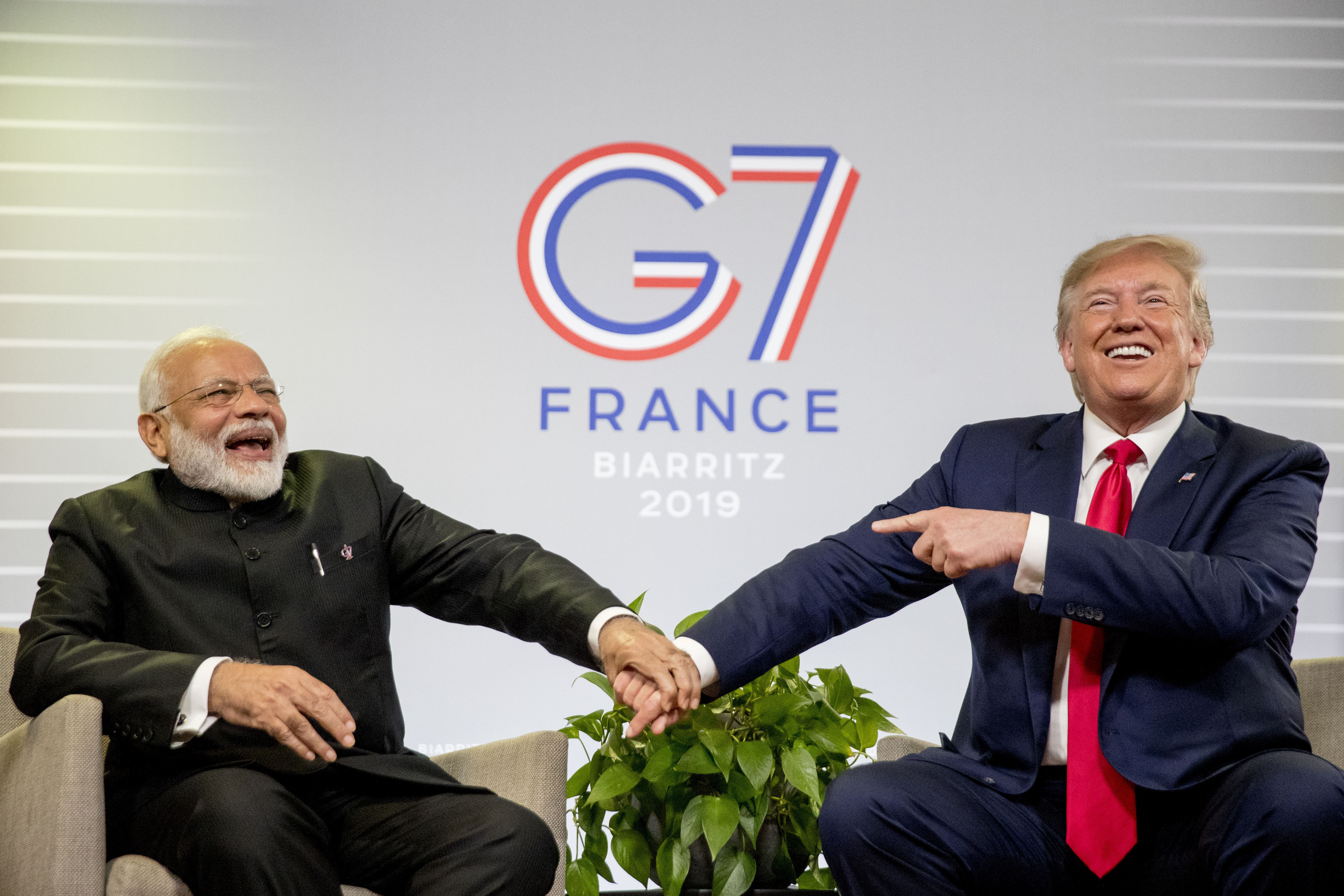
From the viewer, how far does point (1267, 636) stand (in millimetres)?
2121

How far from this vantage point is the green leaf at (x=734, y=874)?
2.56 metres

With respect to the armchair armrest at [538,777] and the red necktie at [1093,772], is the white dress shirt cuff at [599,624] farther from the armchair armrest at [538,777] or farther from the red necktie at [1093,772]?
the red necktie at [1093,772]

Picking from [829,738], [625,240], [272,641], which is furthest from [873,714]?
[625,240]

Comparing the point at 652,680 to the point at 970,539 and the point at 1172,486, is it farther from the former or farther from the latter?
the point at 1172,486

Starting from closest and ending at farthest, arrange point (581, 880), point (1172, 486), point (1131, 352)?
point (1172, 486)
point (1131, 352)
point (581, 880)

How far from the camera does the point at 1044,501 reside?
2.25 metres

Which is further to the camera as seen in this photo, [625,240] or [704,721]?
[625,240]

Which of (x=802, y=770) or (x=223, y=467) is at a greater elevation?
(x=223, y=467)

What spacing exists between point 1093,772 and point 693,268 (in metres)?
2.43

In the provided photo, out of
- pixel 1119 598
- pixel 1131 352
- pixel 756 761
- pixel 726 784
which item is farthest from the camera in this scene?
pixel 726 784

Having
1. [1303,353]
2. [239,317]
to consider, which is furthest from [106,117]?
[1303,353]


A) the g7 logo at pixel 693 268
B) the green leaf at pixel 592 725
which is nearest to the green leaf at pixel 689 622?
the green leaf at pixel 592 725

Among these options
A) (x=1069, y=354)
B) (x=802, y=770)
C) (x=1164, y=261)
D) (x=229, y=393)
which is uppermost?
(x=1164, y=261)

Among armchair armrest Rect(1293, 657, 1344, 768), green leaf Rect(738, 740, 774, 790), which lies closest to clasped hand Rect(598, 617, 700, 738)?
green leaf Rect(738, 740, 774, 790)
